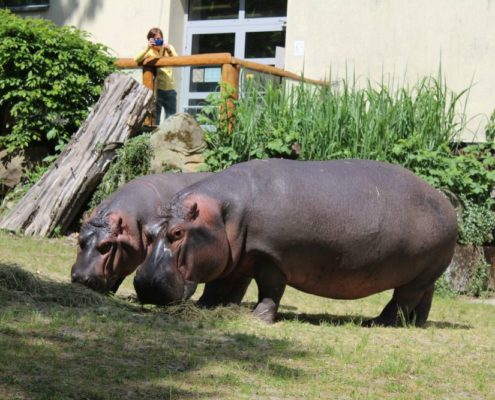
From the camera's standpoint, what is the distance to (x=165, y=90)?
13.8 metres

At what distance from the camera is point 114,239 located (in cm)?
792

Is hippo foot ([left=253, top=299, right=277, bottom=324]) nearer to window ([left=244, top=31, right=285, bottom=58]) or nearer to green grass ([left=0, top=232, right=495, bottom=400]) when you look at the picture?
green grass ([left=0, top=232, right=495, bottom=400])

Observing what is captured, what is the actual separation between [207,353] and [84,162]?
24.2ft

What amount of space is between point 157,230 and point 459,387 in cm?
246

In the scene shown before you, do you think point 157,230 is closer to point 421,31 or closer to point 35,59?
point 35,59

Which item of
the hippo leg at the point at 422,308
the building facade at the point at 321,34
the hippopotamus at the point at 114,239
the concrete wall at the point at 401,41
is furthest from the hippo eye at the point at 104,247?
the concrete wall at the point at 401,41

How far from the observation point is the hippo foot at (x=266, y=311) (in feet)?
22.8

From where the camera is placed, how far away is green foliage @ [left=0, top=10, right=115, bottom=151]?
1355 cm

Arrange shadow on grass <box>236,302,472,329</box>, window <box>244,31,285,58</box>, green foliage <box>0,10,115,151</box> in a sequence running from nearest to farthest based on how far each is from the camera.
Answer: shadow on grass <box>236,302,472,329</box>, green foliage <box>0,10,115,151</box>, window <box>244,31,285,58</box>

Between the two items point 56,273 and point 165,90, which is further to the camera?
point 165,90

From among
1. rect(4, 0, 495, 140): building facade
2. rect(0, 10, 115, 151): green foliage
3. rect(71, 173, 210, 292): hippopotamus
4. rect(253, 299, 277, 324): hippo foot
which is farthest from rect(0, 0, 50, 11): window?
rect(253, 299, 277, 324): hippo foot

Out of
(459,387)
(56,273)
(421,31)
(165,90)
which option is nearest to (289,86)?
(165,90)

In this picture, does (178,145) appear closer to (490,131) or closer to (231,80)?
(231,80)

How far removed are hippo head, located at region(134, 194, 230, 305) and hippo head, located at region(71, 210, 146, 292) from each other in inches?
44.9
